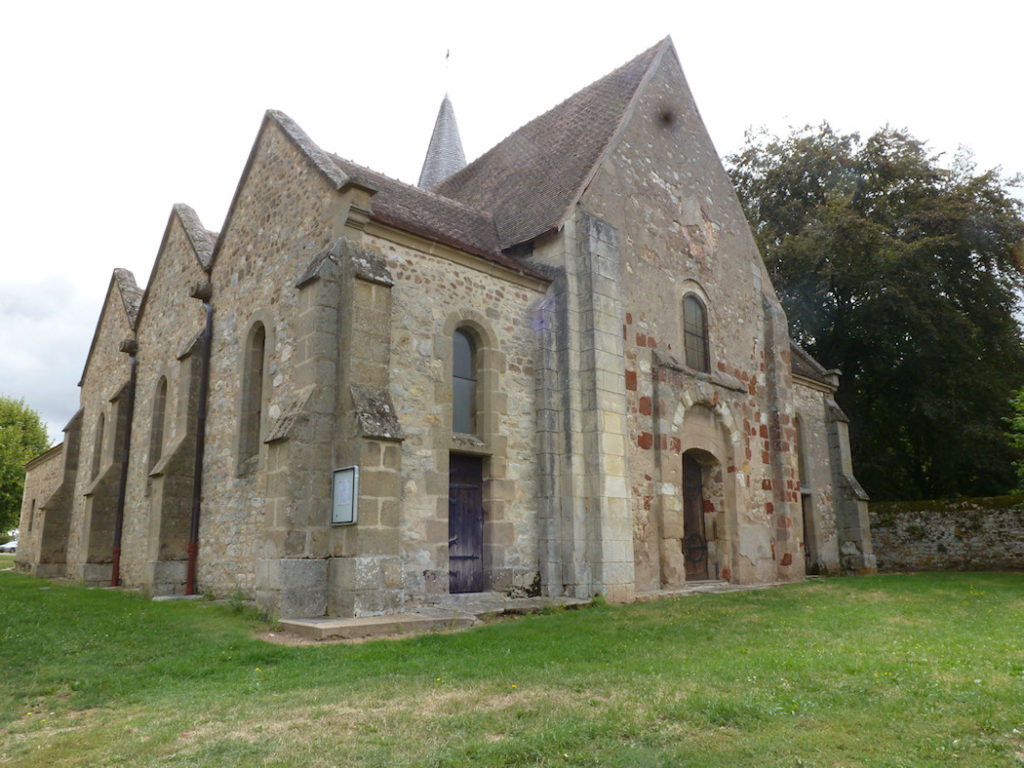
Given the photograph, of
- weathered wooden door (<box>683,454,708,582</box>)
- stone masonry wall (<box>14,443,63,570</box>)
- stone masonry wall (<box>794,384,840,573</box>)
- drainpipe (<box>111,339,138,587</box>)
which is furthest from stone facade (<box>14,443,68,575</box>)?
stone masonry wall (<box>794,384,840,573</box>)

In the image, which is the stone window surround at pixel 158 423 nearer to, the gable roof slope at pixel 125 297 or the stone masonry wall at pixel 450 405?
the gable roof slope at pixel 125 297

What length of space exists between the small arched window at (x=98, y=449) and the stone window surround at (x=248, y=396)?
905 centimetres

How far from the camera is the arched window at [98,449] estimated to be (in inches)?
734

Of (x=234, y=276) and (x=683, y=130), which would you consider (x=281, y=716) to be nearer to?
(x=234, y=276)

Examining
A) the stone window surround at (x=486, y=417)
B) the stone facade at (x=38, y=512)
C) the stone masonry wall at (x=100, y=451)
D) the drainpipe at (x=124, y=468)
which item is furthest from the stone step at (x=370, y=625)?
the stone facade at (x=38, y=512)

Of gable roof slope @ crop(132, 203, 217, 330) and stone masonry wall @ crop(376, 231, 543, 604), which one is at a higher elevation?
gable roof slope @ crop(132, 203, 217, 330)

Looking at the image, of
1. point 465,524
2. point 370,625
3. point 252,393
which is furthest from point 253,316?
point 370,625

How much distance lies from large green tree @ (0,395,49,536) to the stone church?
70.8ft

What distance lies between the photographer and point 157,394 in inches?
621

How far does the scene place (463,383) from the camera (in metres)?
11.7

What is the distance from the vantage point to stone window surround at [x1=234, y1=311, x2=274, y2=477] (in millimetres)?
11359

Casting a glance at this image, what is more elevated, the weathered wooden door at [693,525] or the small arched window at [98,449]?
the small arched window at [98,449]

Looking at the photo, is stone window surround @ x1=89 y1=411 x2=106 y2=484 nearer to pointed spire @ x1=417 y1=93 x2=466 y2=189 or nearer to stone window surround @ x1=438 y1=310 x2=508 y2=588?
stone window surround @ x1=438 y1=310 x2=508 y2=588

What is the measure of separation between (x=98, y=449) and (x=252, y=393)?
9.85 m
